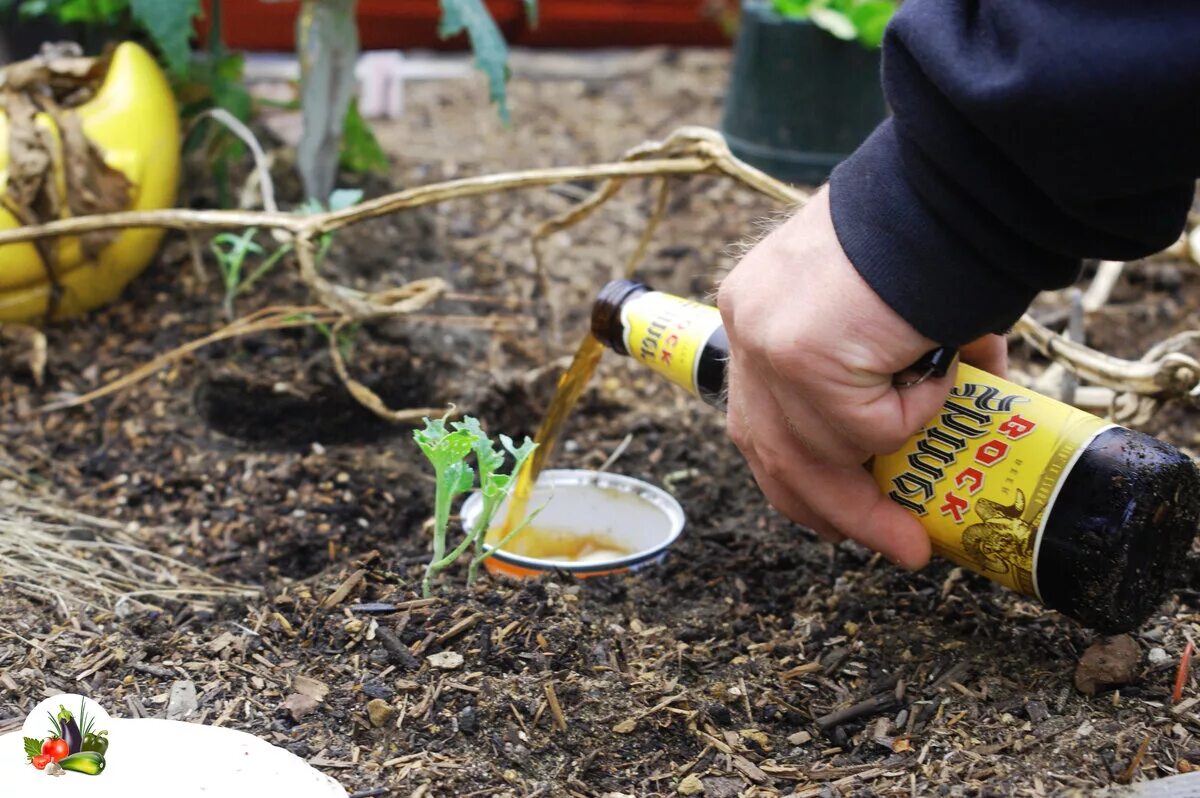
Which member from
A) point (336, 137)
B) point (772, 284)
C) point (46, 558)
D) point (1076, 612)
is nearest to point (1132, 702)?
point (1076, 612)

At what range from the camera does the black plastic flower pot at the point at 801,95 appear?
3402 mm

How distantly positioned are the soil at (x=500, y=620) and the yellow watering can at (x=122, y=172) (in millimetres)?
79

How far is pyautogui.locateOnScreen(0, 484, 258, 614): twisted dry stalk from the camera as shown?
169 centimetres

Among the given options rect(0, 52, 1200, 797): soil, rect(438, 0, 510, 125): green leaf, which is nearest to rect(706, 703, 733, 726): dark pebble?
rect(0, 52, 1200, 797): soil

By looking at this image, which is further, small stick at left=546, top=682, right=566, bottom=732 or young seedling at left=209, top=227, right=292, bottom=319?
young seedling at left=209, top=227, right=292, bottom=319

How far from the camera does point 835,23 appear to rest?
3367 mm

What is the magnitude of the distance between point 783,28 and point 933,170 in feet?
7.84

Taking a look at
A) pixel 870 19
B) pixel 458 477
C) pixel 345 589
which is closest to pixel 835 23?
pixel 870 19

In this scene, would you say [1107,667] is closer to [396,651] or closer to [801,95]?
[396,651]

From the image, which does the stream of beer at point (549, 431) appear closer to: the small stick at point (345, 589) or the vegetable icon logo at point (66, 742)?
the small stick at point (345, 589)

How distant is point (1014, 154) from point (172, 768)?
41.9 inches

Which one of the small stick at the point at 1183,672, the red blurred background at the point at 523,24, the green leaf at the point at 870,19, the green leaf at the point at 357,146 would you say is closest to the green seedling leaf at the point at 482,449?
the small stick at the point at 1183,672

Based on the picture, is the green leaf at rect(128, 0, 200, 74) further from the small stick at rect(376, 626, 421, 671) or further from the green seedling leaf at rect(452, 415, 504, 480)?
the small stick at rect(376, 626, 421, 671)

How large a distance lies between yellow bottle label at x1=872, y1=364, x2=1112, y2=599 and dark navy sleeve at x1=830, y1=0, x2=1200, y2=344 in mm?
212
